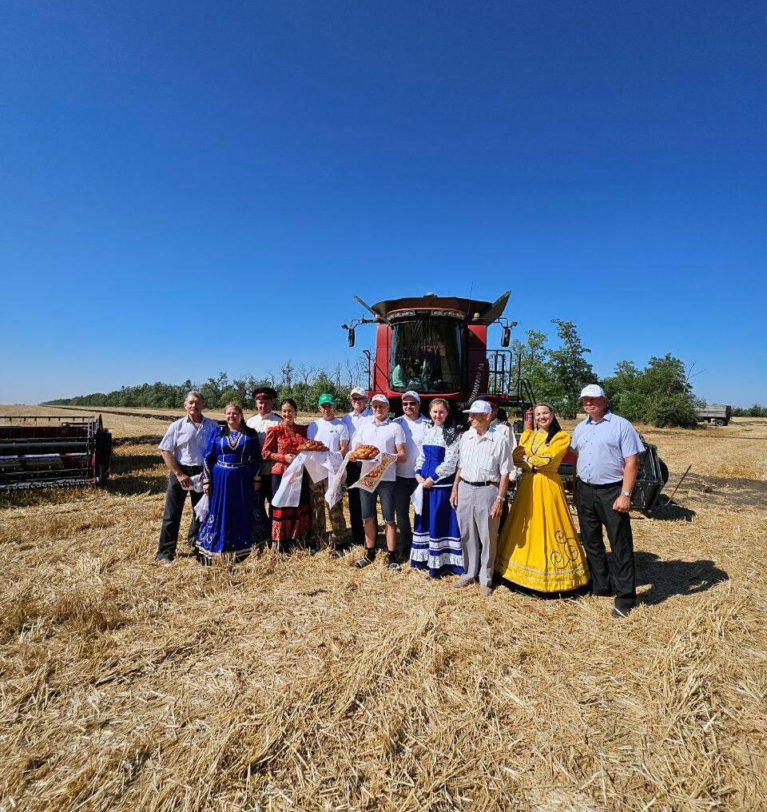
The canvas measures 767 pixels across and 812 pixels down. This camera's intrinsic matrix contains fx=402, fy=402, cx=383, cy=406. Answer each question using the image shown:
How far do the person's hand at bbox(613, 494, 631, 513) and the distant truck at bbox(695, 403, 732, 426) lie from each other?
1570 inches

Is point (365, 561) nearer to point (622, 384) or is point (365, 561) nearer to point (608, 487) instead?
point (608, 487)

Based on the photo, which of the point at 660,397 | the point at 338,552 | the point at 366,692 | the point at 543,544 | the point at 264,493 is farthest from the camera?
the point at 660,397

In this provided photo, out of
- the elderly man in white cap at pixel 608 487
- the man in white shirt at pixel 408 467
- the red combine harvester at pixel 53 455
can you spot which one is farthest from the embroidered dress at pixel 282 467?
the red combine harvester at pixel 53 455

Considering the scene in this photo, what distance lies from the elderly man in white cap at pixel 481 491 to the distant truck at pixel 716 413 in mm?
40185

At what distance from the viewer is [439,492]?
13.5 feet

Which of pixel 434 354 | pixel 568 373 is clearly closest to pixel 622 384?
pixel 568 373

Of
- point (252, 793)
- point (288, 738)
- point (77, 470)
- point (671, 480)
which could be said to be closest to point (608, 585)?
point (288, 738)

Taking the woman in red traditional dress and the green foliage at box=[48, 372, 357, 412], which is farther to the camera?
the green foliage at box=[48, 372, 357, 412]

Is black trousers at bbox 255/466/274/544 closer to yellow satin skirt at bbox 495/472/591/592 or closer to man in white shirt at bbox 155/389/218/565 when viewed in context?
man in white shirt at bbox 155/389/218/565

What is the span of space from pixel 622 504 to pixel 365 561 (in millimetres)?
2605

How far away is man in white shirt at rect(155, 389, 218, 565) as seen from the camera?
4.42 meters

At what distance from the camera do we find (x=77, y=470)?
7.55m

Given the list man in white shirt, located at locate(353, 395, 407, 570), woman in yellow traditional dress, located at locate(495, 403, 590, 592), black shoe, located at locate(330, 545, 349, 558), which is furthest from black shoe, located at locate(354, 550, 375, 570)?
woman in yellow traditional dress, located at locate(495, 403, 590, 592)

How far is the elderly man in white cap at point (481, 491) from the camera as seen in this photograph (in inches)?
145
